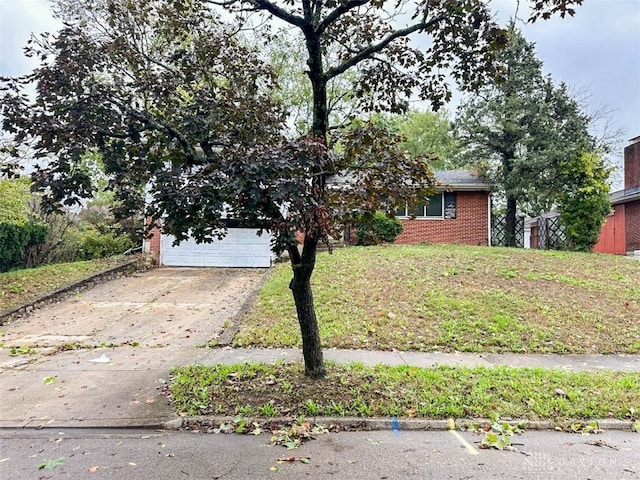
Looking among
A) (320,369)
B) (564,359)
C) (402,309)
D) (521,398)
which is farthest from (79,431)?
(564,359)

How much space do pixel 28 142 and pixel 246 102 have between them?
7.46 ft

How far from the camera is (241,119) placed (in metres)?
4.76

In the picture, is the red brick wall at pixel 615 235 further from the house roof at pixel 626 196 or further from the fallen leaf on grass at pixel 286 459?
the fallen leaf on grass at pixel 286 459

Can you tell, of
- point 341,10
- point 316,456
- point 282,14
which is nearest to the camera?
point 316,456

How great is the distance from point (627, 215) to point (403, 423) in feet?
72.4

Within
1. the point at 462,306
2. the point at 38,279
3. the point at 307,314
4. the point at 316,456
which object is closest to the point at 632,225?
the point at 462,306

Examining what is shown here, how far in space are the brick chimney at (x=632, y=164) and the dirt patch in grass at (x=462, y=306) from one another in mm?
12364

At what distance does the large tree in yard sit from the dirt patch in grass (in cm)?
241

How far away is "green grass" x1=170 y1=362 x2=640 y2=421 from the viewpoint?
4047 mm

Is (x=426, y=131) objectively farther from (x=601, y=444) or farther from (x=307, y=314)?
(x=601, y=444)

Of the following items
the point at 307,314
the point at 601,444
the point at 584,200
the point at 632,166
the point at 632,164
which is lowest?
the point at 601,444

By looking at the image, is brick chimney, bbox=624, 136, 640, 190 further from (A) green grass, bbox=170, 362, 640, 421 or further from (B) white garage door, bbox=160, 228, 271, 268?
(A) green grass, bbox=170, 362, 640, 421

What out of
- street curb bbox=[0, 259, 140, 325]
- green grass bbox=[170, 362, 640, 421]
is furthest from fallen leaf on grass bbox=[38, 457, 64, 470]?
street curb bbox=[0, 259, 140, 325]

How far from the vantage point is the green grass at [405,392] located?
4.05m
